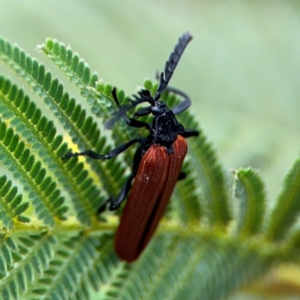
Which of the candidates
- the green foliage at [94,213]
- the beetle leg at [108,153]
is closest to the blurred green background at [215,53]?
the green foliage at [94,213]

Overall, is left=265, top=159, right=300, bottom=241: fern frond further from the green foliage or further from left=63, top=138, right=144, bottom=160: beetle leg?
left=63, top=138, right=144, bottom=160: beetle leg

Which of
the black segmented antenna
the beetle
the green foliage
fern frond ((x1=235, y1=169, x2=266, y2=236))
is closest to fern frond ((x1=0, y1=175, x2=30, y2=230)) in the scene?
the green foliage

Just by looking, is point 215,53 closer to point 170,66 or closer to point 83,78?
point 170,66

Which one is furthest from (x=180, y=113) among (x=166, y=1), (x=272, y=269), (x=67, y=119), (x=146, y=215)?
(x=166, y=1)

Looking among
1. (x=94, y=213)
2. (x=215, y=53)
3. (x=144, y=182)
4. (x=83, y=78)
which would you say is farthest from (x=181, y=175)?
(x=215, y=53)

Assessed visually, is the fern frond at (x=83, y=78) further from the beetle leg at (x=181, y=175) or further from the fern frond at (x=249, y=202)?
the fern frond at (x=249, y=202)
